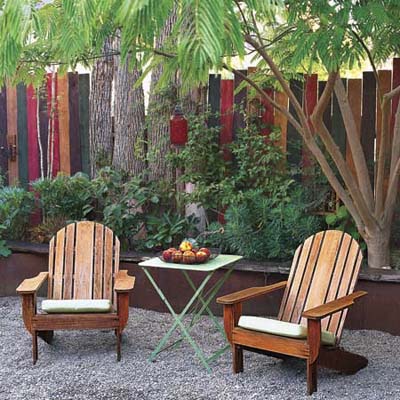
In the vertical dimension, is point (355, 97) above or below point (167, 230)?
above

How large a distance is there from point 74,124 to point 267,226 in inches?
96.6

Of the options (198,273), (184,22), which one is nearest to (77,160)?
(198,273)

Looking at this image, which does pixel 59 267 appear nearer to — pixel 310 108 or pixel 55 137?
pixel 55 137

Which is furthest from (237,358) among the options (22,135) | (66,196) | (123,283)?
(22,135)

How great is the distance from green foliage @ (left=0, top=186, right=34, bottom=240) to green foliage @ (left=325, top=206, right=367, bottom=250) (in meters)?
2.81

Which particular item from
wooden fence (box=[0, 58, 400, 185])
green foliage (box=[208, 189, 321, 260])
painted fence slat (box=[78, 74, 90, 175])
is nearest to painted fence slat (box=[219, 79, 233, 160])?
wooden fence (box=[0, 58, 400, 185])

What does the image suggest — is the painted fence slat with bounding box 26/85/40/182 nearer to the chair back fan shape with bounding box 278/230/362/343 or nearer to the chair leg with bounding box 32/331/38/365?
the chair leg with bounding box 32/331/38/365

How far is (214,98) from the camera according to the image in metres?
6.29

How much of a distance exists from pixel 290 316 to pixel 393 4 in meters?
2.09

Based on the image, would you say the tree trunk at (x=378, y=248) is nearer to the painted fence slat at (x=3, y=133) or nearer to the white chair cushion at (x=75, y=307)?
the white chair cushion at (x=75, y=307)

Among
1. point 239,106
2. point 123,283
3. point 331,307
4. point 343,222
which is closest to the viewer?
point 331,307

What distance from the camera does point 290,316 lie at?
455 centimetres

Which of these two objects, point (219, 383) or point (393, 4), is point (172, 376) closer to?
point (219, 383)

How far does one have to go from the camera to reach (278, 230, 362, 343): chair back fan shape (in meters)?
4.34
